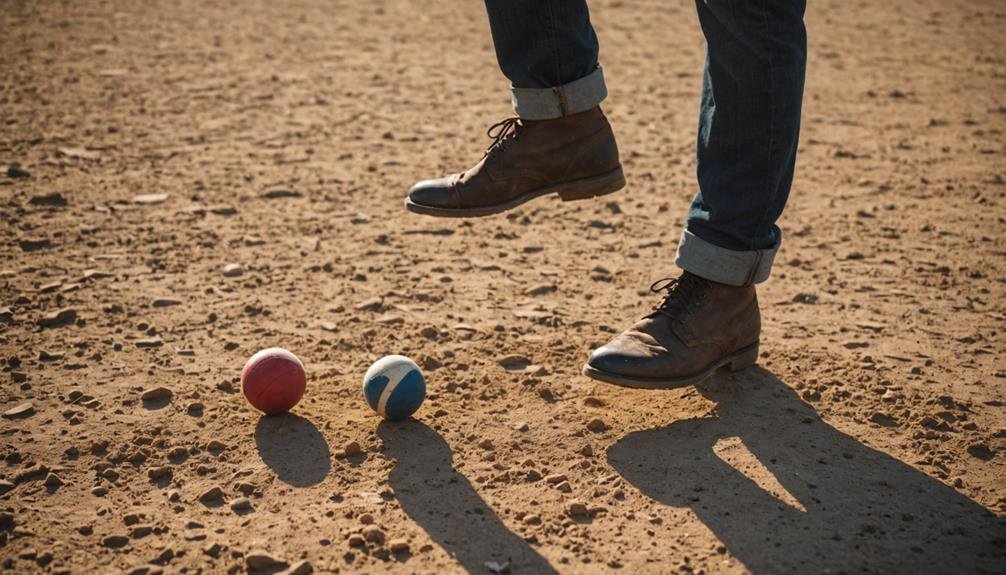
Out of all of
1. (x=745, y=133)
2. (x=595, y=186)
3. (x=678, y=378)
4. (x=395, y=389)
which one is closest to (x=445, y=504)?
(x=395, y=389)

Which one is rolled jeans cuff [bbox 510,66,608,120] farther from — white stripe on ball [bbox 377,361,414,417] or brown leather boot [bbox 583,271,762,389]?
white stripe on ball [bbox 377,361,414,417]

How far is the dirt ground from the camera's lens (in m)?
2.77

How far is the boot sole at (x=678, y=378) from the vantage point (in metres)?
3.17

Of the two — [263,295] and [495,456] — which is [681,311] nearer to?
[495,456]

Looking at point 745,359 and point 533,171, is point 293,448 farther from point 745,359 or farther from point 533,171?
point 745,359

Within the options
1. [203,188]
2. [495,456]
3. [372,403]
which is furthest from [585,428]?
[203,188]

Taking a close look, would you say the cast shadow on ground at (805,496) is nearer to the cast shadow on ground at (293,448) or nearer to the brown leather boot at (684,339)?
the brown leather boot at (684,339)

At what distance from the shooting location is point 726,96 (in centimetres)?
301

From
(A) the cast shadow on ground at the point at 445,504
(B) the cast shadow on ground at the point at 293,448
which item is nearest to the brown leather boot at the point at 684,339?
(A) the cast shadow on ground at the point at 445,504

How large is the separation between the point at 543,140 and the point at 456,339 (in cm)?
88

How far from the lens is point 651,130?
639 centimetres

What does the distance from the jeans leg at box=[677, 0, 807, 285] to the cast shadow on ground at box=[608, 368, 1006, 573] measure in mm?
482

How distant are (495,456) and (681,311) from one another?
30.5 inches

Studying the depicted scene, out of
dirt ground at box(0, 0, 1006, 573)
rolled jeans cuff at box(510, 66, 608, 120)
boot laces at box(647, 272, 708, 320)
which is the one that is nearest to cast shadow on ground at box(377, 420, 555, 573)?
dirt ground at box(0, 0, 1006, 573)
